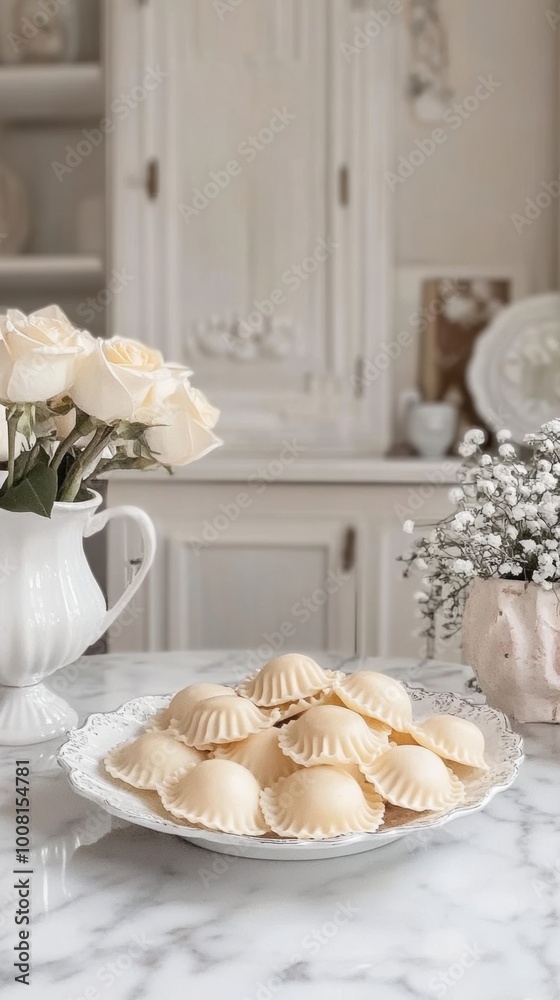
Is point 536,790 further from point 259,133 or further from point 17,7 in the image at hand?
A: point 17,7

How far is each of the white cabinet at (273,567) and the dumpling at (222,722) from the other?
142cm

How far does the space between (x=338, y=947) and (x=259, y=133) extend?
201cm

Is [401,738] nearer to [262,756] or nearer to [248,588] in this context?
[262,756]

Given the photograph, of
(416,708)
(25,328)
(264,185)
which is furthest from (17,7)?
(416,708)

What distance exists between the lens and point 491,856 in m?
0.69

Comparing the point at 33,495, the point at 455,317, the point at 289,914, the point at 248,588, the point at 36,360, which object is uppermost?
the point at 455,317

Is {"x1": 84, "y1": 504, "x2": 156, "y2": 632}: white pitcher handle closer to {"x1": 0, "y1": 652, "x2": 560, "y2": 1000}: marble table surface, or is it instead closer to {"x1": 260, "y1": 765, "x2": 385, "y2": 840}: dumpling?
{"x1": 0, "y1": 652, "x2": 560, "y2": 1000}: marble table surface

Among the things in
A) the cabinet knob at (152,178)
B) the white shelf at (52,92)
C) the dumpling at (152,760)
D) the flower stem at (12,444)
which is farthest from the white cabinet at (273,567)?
the dumpling at (152,760)

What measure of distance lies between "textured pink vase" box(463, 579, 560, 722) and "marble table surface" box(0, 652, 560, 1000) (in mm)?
161

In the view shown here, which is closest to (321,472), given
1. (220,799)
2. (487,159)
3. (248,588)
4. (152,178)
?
(248,588)

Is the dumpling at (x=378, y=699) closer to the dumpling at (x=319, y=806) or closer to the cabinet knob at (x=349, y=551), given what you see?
the dumpling at (x=319, y=806)

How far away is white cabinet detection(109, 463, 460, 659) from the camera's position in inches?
84.4

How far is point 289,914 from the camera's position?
0.61 meters

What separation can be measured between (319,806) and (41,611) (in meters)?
0.35
